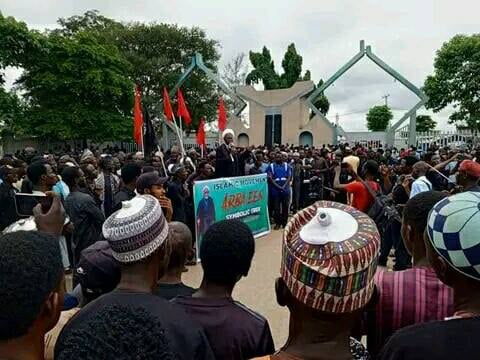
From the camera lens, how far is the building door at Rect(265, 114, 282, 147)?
36812mm

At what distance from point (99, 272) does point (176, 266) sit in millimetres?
438

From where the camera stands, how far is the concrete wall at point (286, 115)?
Answer: 36062 millimetres

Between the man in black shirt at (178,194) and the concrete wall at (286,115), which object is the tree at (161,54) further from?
the man in black shirt at (178,194)

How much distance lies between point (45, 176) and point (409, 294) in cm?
396

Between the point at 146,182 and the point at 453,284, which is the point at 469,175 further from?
the point at 453,284

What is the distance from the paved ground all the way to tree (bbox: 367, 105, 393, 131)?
63269mm

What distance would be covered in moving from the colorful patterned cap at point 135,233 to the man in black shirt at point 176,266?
14.5 inches

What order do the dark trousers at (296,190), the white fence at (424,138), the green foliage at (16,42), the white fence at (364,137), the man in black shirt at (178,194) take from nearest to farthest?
the man in black shirt at (178,194)
the dark trousers at (296,190)
the green foliage at (16,42)
the white fence at (424,138)
the white fence at (364,137)

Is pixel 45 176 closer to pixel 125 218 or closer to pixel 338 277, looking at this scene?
pixel 125 218

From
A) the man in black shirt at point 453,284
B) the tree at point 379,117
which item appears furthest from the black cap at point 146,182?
the tree at point 379,117

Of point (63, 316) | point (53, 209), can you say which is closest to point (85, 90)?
point (53, 209)

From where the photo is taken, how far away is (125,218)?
234 cm

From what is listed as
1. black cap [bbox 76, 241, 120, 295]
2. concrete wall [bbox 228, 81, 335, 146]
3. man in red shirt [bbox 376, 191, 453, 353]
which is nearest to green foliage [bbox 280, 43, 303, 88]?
concrete wall [bbox 228, 81, 335, 146]

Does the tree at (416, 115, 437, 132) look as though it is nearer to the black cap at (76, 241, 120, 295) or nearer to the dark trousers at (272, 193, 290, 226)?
the dark trousers at (272, 193, 290, 226)
